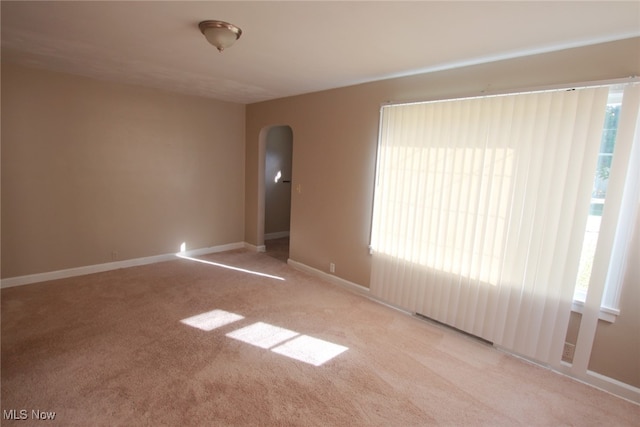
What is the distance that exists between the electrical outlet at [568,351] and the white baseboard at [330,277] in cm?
185

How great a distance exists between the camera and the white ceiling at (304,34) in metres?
1.83

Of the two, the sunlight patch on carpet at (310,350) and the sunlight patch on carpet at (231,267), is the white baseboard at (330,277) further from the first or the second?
the sunlight patch on carpet at (310,350)

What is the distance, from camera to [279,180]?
6.33m

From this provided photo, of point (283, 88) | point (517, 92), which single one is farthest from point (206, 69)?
point (517, 92)

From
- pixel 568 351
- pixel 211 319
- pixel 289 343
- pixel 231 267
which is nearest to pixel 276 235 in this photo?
pixel 231 267

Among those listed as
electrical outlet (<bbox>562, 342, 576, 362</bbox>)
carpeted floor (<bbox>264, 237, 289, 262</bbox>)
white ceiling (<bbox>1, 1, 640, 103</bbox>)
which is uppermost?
white ceiling (<bbox>1, 1, 640, 103</bbox>)

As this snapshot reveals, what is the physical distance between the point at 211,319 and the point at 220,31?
2.46 meters

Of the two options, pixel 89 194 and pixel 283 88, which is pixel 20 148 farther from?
pixel 283 88

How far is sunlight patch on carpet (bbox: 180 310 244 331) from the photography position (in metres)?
2.93

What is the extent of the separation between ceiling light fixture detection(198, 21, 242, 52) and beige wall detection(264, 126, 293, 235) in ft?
12.3

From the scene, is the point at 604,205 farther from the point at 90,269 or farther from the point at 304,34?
the point at 90,269

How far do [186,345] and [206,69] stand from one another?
104 inches

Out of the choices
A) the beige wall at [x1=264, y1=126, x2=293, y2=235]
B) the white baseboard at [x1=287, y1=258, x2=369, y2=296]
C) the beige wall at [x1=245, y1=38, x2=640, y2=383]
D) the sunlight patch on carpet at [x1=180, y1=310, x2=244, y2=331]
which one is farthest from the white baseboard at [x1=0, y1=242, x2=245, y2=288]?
the sunlight patch on carpet at [x1=180, y1=310, x2=244, y2=331]

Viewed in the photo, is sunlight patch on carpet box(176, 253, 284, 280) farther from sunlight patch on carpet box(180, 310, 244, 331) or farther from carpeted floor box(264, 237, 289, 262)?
sunlight patch on carpet box(180, 310, 244, 331)
